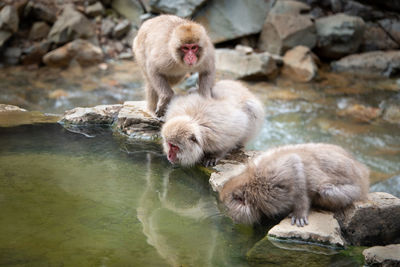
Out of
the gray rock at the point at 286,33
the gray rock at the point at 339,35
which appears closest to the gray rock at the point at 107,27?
the gray rock at the point at 286,33

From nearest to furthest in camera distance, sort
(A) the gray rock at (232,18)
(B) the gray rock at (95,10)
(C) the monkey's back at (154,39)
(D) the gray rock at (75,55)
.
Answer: (C) the monkey's back at (154,39)
(D) the gray rock at (75,55)
(A) the gray rock at (232,18)
(B) the gray rock at (95,10)

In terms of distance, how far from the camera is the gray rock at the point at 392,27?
11.5 meters

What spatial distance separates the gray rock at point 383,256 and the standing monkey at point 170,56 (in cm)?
255

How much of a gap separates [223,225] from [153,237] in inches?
21.6

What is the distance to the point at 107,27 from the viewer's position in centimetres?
1109

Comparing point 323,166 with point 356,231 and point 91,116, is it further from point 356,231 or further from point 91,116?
point 91,116

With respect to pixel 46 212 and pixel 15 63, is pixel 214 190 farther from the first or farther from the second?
pixel 15 63

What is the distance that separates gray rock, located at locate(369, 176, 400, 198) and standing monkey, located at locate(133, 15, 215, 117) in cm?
292

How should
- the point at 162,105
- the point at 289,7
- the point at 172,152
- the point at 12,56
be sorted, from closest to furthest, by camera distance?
the point at 172,152 < the point at 162,105 < the point at 12,56 < the point at 289,7

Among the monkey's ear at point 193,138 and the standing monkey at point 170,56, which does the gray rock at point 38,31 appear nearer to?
the standing monkey at point 170,56

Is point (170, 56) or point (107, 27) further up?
point (170, 56)

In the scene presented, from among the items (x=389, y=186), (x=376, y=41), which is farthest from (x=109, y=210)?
(x=376, y=41)

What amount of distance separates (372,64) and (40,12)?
796 centimetres

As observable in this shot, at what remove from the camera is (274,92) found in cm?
939
